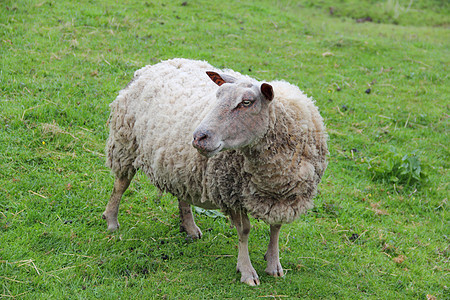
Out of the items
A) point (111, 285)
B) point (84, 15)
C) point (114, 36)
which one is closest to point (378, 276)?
point (111, 285)

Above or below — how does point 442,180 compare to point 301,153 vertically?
below

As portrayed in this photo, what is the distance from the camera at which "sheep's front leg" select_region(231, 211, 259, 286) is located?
160 inches

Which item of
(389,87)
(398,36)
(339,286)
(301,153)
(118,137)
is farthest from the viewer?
(398,36)

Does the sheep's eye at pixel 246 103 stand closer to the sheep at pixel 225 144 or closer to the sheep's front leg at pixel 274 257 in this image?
the sheep at pixel 225 144

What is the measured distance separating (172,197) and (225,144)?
2.67 metres

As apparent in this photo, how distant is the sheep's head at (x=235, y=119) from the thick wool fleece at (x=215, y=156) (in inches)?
5.7

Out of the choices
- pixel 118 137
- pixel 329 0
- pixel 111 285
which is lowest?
pixel 111 285

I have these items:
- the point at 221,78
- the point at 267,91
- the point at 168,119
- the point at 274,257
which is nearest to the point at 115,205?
the point at 168,119

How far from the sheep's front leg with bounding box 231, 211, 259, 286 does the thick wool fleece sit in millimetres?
150

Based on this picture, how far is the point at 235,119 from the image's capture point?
10.7 ft

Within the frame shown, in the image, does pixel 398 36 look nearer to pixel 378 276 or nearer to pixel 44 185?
pixel 378 276

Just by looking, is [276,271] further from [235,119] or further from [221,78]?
[221,78]

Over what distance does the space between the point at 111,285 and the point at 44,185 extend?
1.93m

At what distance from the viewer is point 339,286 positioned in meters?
4.21
